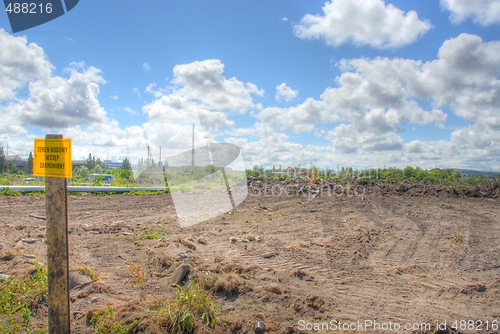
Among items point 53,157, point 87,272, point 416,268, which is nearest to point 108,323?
point 87,272

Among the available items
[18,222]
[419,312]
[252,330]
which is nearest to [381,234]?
[419,312]

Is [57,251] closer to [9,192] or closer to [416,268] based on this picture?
[416,268]

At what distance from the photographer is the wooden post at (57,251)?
8.68 ft

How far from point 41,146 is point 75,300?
6.33 feet

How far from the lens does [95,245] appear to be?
19.4ft

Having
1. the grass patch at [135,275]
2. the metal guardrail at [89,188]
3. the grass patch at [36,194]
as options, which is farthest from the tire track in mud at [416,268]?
the grass patch at [36,194]

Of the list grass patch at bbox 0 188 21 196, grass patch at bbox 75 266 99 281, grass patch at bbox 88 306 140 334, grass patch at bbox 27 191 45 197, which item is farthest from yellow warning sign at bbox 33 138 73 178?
grass patch at bbox 0 188 21 196

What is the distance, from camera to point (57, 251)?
268cm

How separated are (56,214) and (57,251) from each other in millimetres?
296

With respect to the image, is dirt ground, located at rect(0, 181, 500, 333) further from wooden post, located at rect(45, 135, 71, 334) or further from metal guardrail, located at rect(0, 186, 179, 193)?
metal guardrail, located at rect(0, 186, 179, 193)

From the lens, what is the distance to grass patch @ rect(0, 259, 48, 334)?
320 centimetres

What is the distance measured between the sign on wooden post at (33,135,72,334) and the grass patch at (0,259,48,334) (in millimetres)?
590

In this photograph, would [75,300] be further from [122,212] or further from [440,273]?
[122,212]

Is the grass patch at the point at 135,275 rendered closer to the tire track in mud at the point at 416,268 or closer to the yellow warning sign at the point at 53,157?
the yellow warning sign at the point at 53,157
